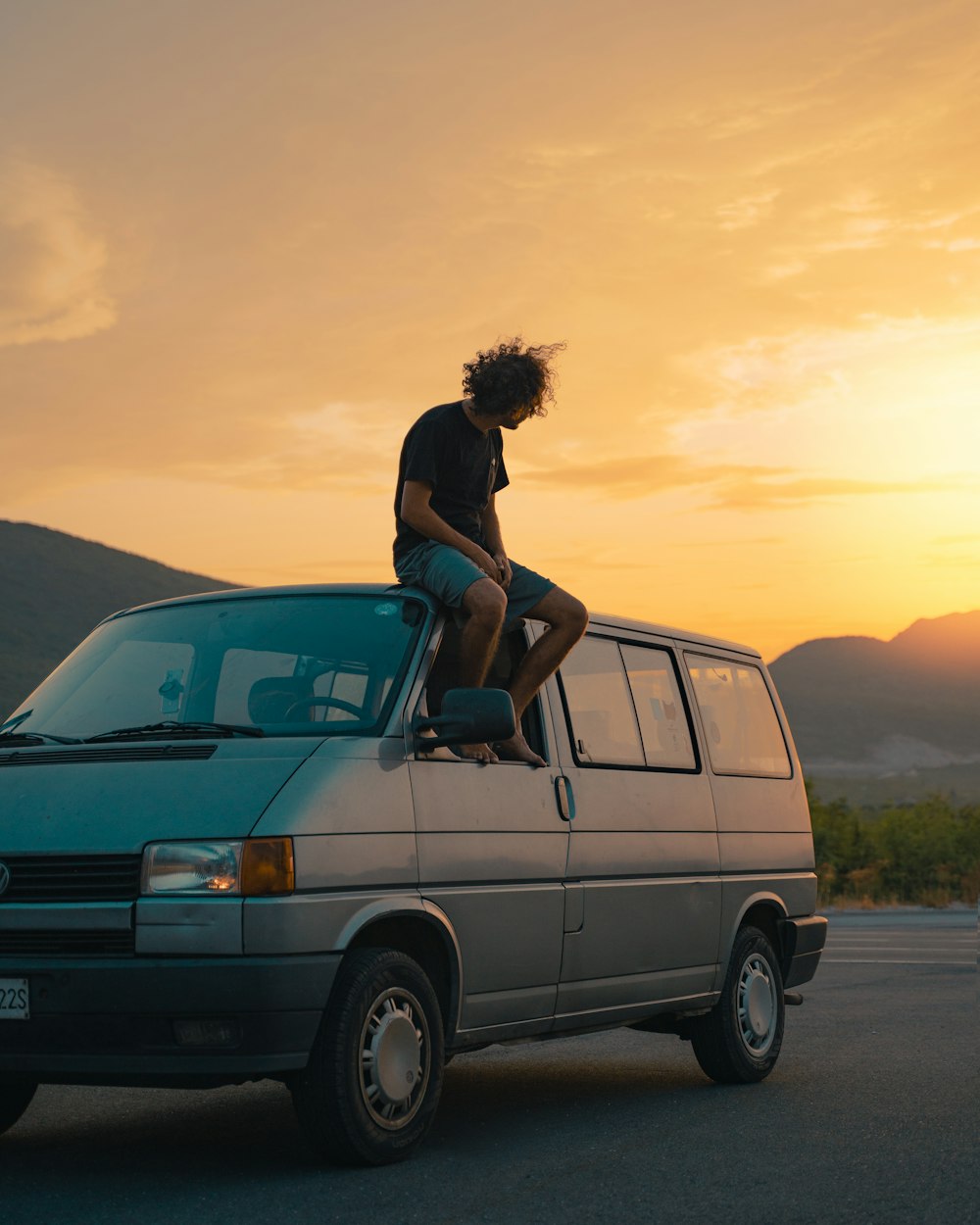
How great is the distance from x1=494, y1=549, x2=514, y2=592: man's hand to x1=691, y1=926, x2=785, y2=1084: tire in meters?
2.52

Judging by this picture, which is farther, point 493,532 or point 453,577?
point 493,532

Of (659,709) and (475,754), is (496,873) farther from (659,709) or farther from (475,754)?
(659,709)

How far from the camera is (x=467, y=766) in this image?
23.4 feet

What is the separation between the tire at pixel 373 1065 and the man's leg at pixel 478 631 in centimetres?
114

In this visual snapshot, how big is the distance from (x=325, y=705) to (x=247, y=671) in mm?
434

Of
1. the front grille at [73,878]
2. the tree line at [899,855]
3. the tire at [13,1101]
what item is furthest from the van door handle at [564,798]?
the tree line at [899,855]

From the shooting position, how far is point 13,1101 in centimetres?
726

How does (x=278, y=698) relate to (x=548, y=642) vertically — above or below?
below

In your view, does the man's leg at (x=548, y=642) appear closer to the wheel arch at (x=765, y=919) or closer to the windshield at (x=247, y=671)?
the windshield at (x=247, y=671)

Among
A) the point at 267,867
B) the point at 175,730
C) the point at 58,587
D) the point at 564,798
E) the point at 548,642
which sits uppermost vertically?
the point at 58,587

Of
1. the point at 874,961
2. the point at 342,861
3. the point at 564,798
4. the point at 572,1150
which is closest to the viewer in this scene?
the point at 342,861

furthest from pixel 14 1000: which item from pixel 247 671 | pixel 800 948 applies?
pixel 800 948

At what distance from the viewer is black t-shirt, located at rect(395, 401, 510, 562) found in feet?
25.7

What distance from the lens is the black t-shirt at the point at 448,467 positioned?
25.7 feet
